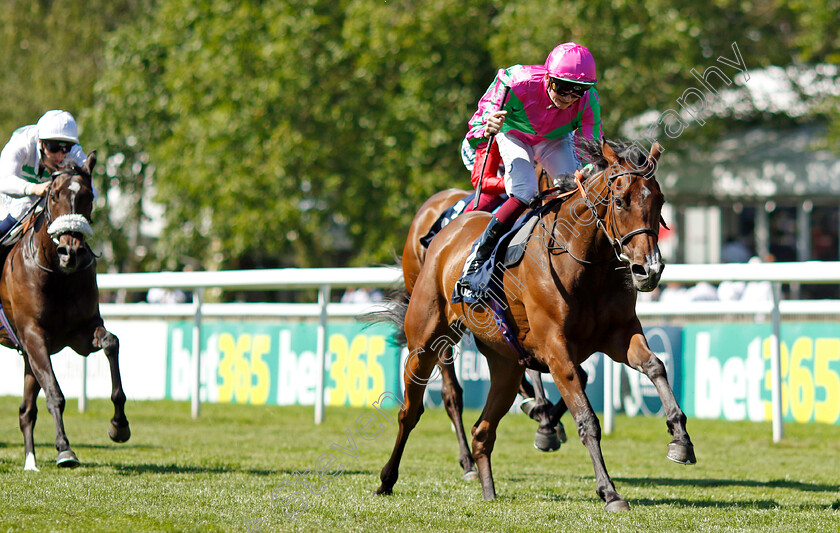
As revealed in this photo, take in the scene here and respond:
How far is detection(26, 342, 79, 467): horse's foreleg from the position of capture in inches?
263

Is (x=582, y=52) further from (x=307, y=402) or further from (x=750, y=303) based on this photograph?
(x=307, y=402)

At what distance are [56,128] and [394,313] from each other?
263cm

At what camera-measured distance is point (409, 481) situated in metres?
6.60

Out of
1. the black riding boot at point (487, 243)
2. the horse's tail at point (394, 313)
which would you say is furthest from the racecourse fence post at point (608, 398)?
the black riding boot at point (487, 243)

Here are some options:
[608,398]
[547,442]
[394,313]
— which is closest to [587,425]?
[547,442]

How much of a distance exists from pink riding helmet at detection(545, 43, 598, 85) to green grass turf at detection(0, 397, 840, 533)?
2305 millimetres

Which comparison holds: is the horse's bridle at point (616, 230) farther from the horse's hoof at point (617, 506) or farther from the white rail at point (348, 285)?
the white rail at point (348, 285)

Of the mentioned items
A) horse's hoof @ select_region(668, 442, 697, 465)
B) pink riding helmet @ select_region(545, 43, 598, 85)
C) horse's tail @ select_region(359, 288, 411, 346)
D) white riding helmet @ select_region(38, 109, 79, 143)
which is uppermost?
pink riding helmet @ select_region(545, 43, 598, 85)

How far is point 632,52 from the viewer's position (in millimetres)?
18422

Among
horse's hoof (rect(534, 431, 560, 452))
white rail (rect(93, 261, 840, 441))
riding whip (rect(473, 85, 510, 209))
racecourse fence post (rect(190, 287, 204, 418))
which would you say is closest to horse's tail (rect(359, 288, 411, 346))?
white rail (rect(93, 261, 840, 441))

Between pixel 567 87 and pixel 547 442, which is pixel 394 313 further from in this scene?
pixel 567 87

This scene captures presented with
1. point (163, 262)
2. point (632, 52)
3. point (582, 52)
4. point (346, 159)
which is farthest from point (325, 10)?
point (582, 52)

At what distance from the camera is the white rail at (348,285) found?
8852 millimetres

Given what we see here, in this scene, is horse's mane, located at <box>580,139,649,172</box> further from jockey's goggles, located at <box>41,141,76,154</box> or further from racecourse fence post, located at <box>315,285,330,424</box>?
racecourse fence post, located at <box>315,285,330,424</box>
